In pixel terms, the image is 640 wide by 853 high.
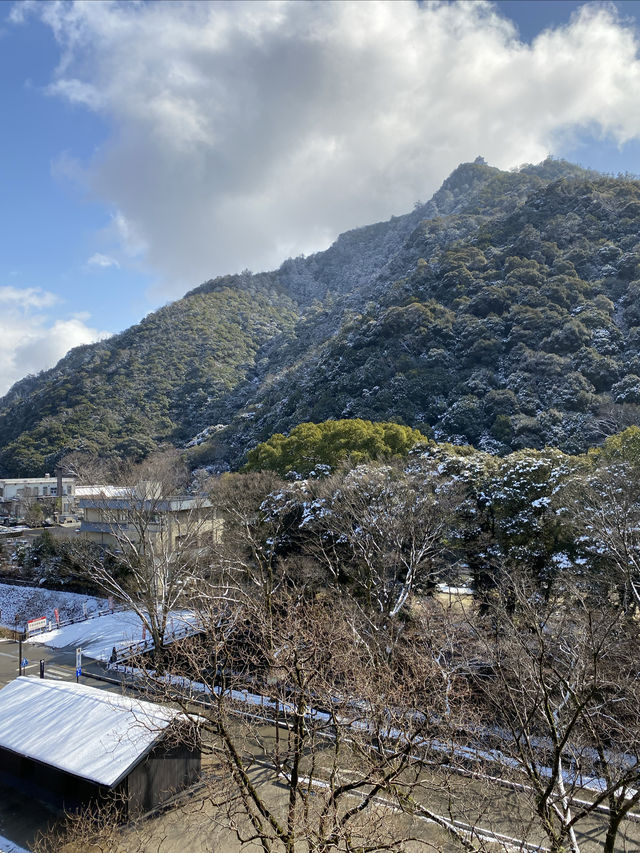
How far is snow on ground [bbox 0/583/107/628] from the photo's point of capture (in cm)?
2284

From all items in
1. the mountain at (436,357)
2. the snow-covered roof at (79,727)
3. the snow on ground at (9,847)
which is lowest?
the snow on ground at (9,847)

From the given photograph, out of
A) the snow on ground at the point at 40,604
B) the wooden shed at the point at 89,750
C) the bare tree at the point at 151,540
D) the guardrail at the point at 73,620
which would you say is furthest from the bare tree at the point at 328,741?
the snow on ground at the point at 40,604

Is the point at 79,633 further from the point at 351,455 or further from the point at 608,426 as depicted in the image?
the point at 608,426

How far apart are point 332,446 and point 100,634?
1184cm

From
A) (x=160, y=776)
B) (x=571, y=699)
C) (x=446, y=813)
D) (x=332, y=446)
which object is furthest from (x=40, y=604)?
(x=571, y=699)

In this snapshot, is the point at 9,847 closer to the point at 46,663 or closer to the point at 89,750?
the point at 89,750

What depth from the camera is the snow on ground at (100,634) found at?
17.7 meters

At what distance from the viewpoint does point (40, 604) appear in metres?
23.7

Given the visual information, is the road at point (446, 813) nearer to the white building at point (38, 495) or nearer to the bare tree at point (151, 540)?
the bare tree at point (151, 540)

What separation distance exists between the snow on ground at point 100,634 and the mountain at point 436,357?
19840 mm

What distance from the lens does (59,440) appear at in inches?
2080

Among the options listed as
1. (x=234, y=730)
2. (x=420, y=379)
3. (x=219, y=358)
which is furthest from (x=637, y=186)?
(x=234, y=730)

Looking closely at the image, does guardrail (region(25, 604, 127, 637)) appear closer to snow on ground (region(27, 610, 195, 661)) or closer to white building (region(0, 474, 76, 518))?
snow on ground (region(27, 610, 195, 661))

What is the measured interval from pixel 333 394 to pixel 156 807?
32048mm
